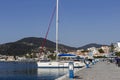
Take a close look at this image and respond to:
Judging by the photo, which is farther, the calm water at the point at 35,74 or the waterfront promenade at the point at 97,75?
the calm water at the point at 35,74

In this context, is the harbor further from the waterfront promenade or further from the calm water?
the calm water

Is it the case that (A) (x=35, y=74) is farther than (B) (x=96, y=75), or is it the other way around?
(A) (x=35, y=74)

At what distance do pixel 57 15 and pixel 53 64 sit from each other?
1224 centimetres

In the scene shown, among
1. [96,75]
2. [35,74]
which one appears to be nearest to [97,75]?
[96,75]

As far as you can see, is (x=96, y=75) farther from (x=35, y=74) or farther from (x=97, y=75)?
(x=35, y=74)

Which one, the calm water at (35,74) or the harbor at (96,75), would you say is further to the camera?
the calm water at (35,74)

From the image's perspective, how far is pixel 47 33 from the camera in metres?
92.6

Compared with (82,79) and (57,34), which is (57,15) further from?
(82,79)

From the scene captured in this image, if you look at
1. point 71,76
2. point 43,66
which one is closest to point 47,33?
point 43,66

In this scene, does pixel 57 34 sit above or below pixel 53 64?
above

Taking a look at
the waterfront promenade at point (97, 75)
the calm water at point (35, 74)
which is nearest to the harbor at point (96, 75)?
the waterfront promenade at point (97, 75)

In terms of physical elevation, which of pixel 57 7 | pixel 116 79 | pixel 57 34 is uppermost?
pixel 57 7

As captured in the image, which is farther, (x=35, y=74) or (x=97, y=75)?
(x=35, y=74)

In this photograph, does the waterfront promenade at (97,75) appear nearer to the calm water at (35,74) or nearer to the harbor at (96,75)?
the harbor at (96,75)
